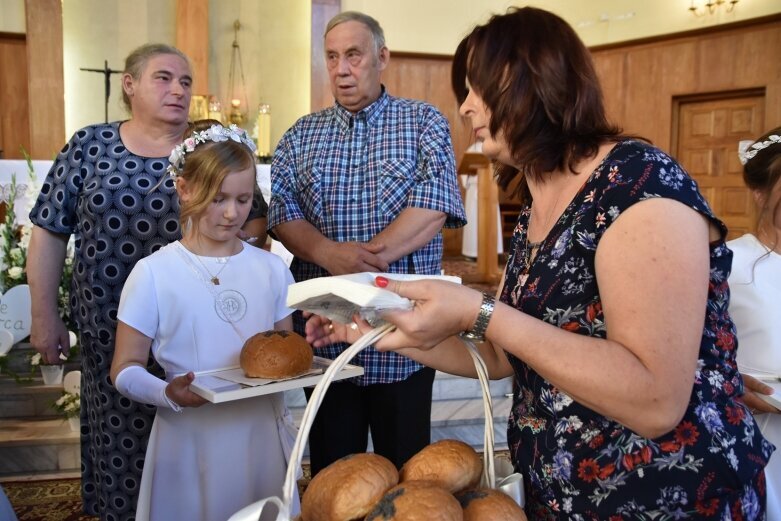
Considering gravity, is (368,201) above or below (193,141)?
below

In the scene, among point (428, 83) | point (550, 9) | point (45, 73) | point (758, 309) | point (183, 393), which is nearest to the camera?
point (183, 393)

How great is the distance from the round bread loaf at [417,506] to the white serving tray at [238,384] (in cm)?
68

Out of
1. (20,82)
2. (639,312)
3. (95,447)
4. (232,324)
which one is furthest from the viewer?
(20,82)

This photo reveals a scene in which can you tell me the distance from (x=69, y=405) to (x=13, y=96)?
5.81m

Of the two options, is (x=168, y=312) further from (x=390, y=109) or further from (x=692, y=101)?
(x=692, y=101)

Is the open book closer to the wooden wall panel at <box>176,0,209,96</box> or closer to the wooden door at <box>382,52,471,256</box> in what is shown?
the wooden wall panel at <box>176,0,209,96</box>

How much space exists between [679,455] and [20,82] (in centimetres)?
859

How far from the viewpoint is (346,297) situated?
2.76 ft

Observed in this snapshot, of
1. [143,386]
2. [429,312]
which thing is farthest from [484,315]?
[143,386]

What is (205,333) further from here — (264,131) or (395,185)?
(264,131)

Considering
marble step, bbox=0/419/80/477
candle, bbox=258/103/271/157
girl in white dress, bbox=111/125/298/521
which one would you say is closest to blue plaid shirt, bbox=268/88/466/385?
girl in white dress, bbox=111/125/298/521

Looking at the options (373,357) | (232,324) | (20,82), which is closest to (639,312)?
(232,324)

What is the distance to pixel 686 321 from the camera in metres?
0.91

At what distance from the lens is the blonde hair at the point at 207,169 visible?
6.13ft
